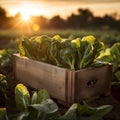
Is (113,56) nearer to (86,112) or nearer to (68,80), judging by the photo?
(68,80)

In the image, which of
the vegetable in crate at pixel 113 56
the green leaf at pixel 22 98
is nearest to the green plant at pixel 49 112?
the green leaf at pixel 22 98

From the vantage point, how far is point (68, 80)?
86.6 inches

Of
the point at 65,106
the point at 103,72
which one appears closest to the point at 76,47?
the point at 103,72

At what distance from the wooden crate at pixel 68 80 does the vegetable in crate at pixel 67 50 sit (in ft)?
0.26

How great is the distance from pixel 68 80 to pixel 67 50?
0.73 feet

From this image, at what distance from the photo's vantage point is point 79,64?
2.31m

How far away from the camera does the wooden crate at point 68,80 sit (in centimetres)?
220

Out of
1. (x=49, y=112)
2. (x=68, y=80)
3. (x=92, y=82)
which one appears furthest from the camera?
(x=92, y=82)

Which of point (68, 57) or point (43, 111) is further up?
point (68, 57)

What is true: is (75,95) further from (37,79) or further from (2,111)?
(2,111)

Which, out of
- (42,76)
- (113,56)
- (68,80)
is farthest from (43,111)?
(113,56)

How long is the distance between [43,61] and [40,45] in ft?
0.44

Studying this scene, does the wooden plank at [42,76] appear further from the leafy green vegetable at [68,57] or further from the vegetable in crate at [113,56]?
the vegetable in crate at [113,56]

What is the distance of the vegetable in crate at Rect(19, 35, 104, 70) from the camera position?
2.27m
